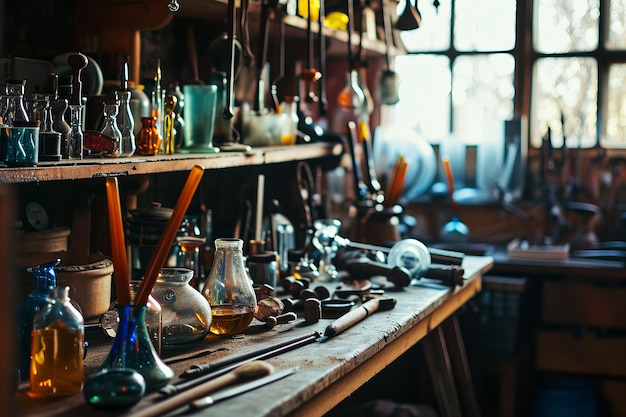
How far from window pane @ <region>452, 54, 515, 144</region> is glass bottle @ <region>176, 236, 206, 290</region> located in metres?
2.30

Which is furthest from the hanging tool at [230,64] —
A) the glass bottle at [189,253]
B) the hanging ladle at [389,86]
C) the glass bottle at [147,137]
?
the hanging ladle at [389,86]

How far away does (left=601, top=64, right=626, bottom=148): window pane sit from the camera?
14.2 ft

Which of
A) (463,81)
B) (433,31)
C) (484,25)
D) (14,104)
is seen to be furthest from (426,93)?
(14,104)

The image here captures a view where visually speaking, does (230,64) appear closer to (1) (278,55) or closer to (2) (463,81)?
(1) (278,55)

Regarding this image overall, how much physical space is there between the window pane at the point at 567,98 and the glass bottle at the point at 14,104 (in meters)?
3.01

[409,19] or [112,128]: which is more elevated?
[409,19]

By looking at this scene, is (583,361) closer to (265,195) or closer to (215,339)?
(265,195)

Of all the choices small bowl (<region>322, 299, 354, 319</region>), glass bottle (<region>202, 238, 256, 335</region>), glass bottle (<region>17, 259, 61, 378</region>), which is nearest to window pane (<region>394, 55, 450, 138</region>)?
small bowl (<region>322, 299, 354, 319</region>)

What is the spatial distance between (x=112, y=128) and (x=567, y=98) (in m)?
2.86

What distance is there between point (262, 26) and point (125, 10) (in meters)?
0.60

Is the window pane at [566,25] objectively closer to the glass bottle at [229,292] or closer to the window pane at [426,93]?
the window pane at [426,93]

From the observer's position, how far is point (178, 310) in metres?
1.95

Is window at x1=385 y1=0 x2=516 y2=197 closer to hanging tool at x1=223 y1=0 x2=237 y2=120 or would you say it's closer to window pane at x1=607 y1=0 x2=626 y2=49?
window pane at x1=607 y1=0 x2=626 y2=49

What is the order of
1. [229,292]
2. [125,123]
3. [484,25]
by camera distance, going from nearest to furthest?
1. [229,292]
2. [125,123]
3. [484,25]
